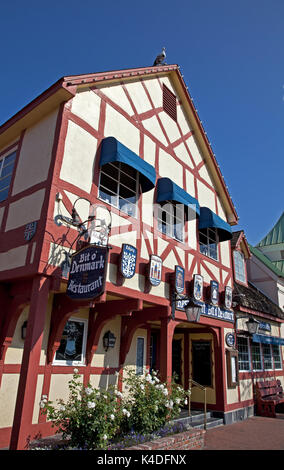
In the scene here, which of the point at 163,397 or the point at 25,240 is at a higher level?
the point at 25,240

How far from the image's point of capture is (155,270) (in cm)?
889

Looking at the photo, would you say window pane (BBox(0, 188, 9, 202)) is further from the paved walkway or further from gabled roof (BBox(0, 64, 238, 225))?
the paved walkway

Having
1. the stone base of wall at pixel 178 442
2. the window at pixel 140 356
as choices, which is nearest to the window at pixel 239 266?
the window at pixel 140 356

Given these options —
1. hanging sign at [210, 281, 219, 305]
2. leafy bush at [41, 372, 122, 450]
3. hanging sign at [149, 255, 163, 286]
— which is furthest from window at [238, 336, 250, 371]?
leafy bush at [41, 372, 122, 450]

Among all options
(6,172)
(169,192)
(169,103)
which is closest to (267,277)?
(169,103)

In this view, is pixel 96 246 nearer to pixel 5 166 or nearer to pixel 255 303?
pixel 5 166

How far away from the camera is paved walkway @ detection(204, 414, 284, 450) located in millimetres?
8231

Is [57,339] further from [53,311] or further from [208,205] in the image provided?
[208,205]

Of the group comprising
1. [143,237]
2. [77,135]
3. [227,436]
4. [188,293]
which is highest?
[77,135]

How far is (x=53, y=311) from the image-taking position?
24.6 feet

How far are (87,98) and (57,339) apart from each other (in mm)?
5623

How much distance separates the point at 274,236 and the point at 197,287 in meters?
17.9
